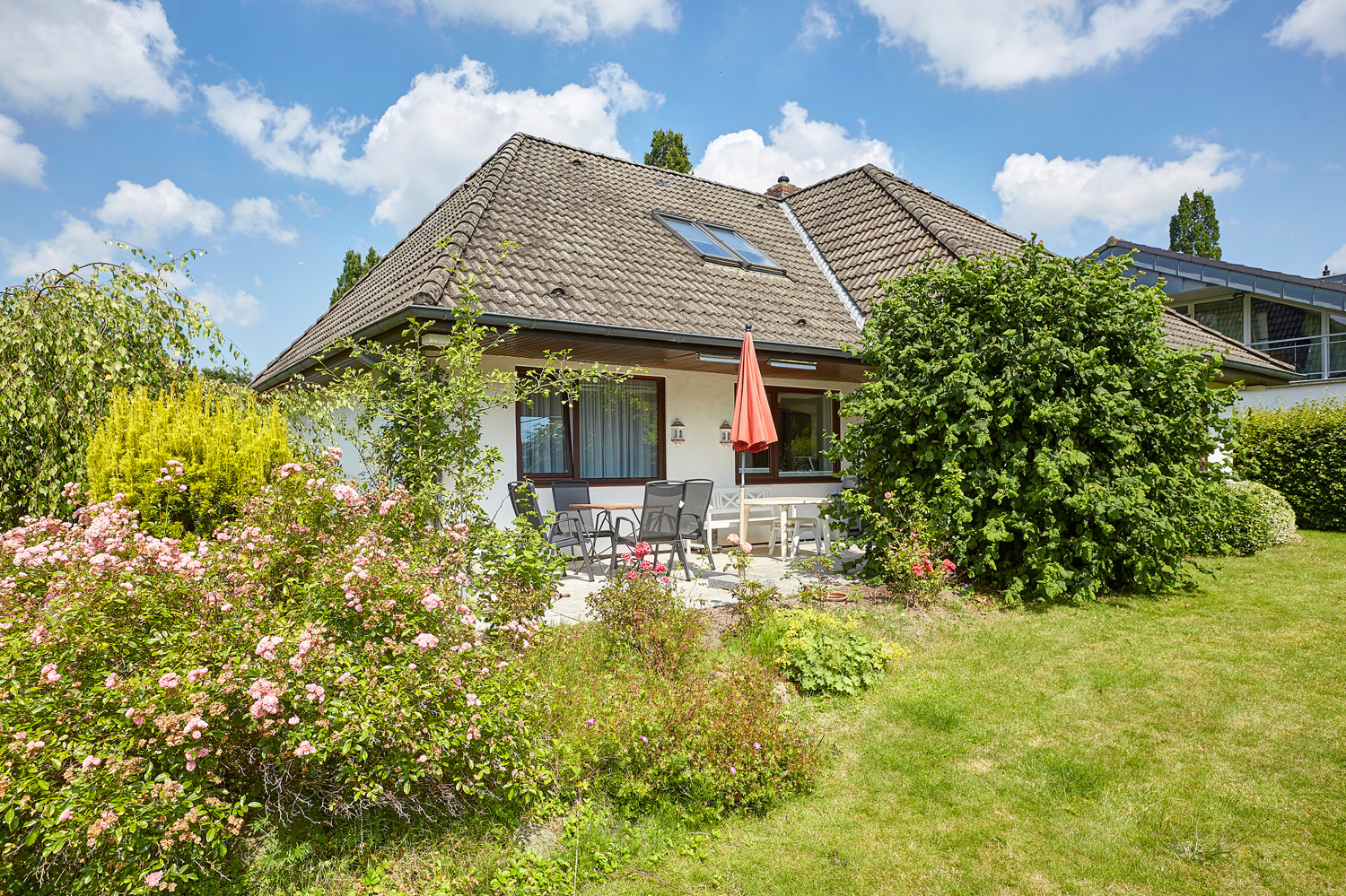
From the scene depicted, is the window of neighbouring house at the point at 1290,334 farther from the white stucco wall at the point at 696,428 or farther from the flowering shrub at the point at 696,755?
the flowering shrub at the point at 696,755

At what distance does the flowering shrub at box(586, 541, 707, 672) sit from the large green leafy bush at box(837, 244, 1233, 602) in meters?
3.45

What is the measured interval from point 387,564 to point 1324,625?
7.68 m

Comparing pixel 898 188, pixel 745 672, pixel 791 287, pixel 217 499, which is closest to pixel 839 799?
pixel 745 672

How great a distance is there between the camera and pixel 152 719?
106 inches

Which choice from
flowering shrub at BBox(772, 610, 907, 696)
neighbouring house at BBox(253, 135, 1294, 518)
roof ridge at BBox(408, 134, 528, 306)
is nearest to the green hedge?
neighbouring house at BBox(253, 135, 1294, 518)

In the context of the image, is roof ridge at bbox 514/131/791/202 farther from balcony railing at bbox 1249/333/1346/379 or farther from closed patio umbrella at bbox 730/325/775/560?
balcony railing at bbox 1249/333/1346/379

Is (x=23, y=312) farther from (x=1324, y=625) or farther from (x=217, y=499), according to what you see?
(x=1324, y=625)

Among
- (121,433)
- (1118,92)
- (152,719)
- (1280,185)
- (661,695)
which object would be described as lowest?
(661,695)

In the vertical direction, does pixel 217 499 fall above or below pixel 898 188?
below

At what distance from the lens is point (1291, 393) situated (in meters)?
19.1

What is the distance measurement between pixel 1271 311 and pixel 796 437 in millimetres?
16898

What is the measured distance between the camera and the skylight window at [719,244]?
40.8 feet

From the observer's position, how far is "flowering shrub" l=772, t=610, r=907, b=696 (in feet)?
16.3

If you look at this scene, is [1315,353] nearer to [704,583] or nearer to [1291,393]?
[1291,393]
